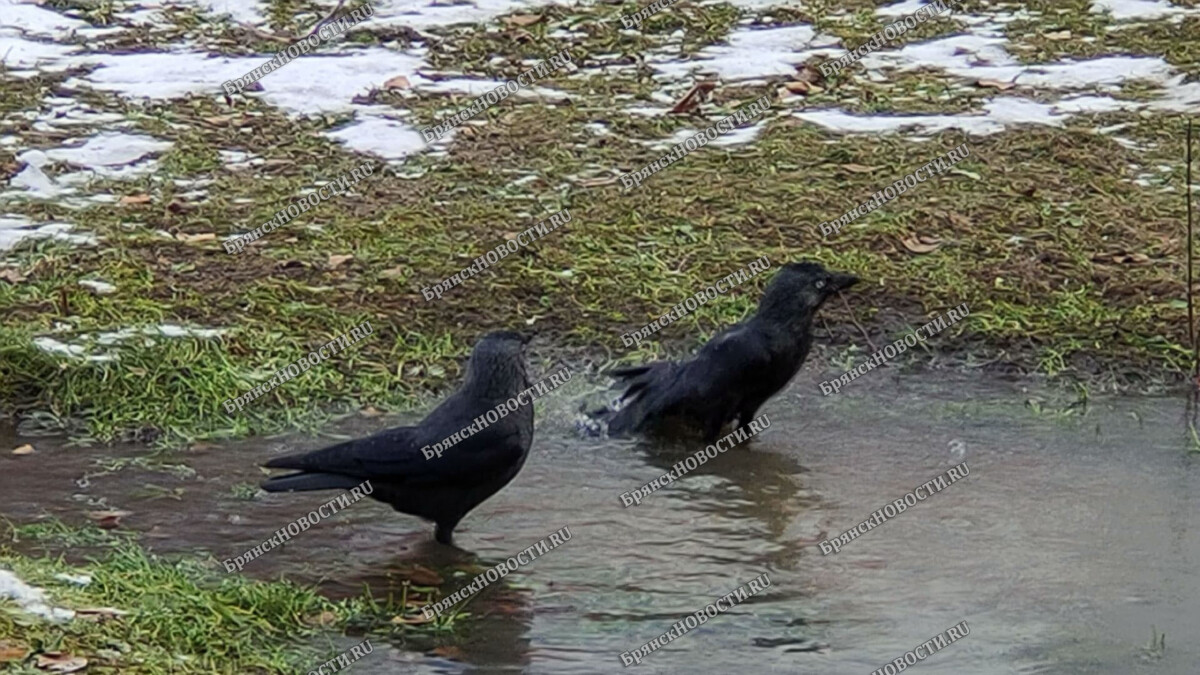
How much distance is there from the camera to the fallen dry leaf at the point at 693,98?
12.3 metres

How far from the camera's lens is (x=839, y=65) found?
13141mm

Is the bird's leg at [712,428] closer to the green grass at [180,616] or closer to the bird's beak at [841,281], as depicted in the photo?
the bird's beak at [841,281]

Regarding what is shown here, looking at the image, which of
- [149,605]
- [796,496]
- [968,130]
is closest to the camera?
[149,605]

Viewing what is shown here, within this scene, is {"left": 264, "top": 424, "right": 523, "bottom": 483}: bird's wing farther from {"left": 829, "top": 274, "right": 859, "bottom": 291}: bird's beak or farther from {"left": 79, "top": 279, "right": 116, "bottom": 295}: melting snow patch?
{"left": 79, "top": 279, "right": 116, "bottom": 295}: melting snow patch

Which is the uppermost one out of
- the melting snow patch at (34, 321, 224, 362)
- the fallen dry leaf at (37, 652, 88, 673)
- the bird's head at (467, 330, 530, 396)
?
the fallen dry leaf at (37, 652, 88, 673)

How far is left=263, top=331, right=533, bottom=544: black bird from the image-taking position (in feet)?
22.2

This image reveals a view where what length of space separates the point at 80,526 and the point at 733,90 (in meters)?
6.92

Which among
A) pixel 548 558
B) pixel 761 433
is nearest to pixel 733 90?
pixel 761 433

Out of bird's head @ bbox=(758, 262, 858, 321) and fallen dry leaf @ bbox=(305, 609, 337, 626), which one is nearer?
fallen dry leaf @ bbox=(305, 609, 337, 626)

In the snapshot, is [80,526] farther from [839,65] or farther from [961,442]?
[839,65]

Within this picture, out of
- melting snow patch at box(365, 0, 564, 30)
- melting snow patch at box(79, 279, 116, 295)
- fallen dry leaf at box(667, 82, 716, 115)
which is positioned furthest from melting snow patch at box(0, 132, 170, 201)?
fallen dry leaf at box(667, 82, 716, 115)

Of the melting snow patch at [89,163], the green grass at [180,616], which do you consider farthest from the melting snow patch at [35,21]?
the green grass at [180,616]

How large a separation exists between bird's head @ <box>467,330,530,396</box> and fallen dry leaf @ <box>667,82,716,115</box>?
5416 mm

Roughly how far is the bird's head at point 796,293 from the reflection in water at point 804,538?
16.8 inches
